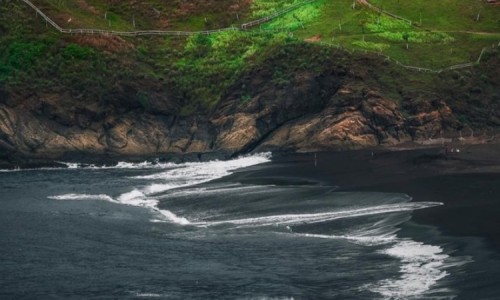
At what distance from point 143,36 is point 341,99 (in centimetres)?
3303

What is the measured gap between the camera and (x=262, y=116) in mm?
109312

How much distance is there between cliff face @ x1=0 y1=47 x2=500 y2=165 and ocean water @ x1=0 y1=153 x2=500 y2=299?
15941 mm

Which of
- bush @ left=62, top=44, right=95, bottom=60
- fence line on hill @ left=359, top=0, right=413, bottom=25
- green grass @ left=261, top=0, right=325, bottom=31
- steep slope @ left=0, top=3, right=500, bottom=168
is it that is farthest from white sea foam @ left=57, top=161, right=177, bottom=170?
fence line on hill @ left=359, top=0, right=413, bottom=25

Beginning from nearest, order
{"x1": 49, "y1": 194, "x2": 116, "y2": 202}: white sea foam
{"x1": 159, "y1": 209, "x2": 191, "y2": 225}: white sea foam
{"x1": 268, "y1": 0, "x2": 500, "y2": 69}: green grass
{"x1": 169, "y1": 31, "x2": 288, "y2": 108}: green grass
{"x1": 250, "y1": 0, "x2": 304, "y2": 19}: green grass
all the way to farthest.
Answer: {"x1": 159, "y1": 209, "x2": 191, "y2": 225}: white sea foam
{"x1": 49, "y1": 194, "x2": 116, "y2": 202}: white sea foam
{"x1": 268, "y1": 0, "x2": 500, "y2": 69}: green grass
{"x1": 169, "y1": 31, "x2": 288, "y2": 108}: green grass
{"x1": 250, "y1": 0, "x2": 304, "y2": 19}: green grass

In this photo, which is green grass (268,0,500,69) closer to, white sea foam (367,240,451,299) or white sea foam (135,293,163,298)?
white sea foam (367,240,451,299)

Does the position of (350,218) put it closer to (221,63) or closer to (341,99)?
(341,99)

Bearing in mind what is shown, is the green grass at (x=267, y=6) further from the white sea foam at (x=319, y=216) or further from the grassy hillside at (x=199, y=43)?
the white sea foam at (x=319, y=216)

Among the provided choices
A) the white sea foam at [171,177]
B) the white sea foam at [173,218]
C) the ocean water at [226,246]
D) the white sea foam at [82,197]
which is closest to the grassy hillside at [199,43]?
the white sea foam at [171,177]

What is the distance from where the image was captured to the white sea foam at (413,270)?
5372 centimetres

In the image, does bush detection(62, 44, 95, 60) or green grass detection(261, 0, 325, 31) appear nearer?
bush detection(62, 44, 95, 60)

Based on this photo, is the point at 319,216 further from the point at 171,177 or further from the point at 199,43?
the point at 199,43

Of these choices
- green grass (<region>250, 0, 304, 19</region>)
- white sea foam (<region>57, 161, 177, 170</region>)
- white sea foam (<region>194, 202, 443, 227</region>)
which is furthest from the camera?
green grass (<region>250, 0, 304, 19</region>)

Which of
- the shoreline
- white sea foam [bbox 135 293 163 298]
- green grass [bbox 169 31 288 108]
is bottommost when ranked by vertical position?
white sea foam [bbox 135 293 163 298]

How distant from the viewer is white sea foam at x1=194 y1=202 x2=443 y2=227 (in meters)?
72.4
